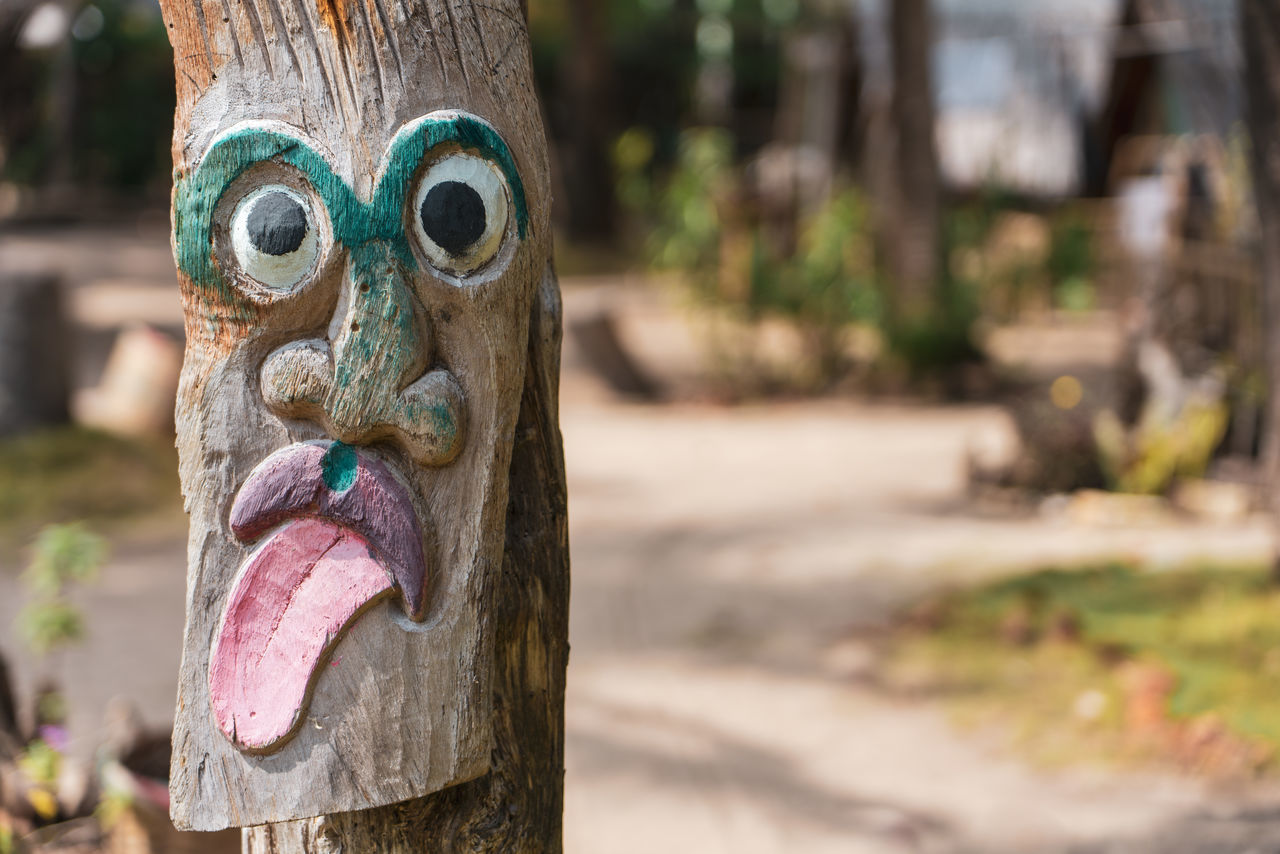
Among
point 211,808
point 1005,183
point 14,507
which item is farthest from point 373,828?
point 1005,183

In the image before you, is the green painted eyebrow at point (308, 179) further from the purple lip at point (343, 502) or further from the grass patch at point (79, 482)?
the grass patch at point (79, 482)

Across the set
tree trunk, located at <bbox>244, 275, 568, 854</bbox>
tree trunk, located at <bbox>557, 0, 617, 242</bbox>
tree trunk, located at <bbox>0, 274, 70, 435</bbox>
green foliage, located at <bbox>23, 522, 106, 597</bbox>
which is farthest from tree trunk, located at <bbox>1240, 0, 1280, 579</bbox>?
tree trunk, located at <bbox>557, 0, 617, 242</bbox>

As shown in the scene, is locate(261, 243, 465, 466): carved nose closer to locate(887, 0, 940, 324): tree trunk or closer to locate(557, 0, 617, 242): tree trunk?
locate(887, 0, 940, 324): tree trunk

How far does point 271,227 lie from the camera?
4.27ft

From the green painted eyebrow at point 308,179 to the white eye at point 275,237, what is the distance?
3 centimetres

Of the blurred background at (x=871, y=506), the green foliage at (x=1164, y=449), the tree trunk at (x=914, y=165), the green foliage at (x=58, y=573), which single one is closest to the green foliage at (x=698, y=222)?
the blurred background at (x=871, y=506)

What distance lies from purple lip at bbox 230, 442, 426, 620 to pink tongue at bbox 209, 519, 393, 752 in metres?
0.02

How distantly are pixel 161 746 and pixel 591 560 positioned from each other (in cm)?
277

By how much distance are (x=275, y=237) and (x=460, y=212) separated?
0.19 metres

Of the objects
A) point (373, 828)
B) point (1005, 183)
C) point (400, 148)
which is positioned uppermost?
point (1005, 183)

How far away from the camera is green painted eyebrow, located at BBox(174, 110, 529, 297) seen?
1294mm

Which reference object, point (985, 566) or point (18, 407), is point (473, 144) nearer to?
point (985, 566)

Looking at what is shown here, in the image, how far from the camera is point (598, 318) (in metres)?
8.76

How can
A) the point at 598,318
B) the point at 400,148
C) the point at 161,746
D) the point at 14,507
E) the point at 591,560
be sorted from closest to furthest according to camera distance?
the point at 400,148 < the point at 161,746 < the point at 591,560 < the point at 14,507 < the point at 598,318
